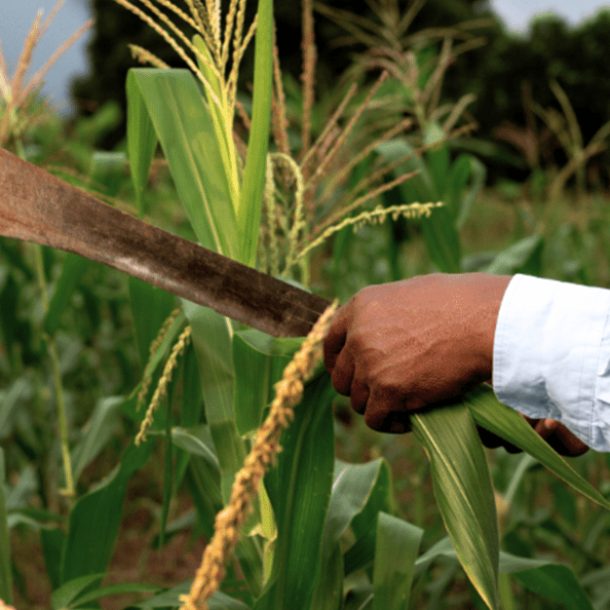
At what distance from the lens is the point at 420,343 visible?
0.61 meters

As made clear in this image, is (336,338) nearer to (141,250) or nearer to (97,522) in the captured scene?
(141,250)

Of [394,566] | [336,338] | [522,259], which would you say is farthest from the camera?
[522,259]

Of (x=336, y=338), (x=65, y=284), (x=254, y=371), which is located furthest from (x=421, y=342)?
(x=65, y=284)

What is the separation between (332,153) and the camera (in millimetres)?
812

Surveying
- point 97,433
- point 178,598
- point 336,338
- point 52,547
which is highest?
point 336,338

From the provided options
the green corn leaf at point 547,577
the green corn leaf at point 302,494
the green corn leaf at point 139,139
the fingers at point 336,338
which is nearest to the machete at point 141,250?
the fingers at point 336,338

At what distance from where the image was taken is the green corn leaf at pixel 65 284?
1.04m

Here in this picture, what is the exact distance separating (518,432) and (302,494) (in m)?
0.32

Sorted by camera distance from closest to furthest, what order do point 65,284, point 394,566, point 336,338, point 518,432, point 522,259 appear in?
point 518,432, point 336,338, point 394,566, point 65,284, point 522,259

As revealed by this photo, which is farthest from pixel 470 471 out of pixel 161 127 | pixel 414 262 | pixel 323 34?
pixel 323 34

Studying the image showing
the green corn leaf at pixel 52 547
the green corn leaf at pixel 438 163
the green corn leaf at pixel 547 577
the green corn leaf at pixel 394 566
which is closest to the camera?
the green corn leaf at pixel 394 566

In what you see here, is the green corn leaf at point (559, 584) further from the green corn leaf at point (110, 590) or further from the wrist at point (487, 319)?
the green corn leaf at point (110, 590)

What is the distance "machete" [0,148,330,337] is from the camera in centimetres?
57

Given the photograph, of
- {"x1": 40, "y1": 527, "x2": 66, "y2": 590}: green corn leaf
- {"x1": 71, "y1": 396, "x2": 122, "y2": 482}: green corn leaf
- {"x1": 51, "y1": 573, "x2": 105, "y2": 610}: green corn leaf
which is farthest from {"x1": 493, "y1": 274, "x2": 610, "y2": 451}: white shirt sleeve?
{"x1": 40, "y1": 527, "x2": 66, "y2": 590}: green corn leaf
